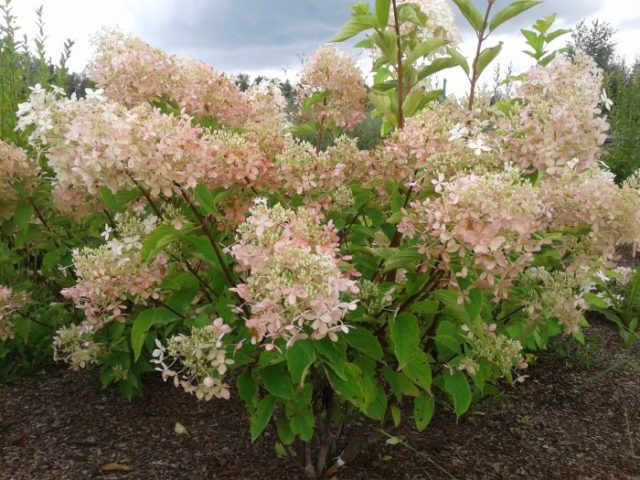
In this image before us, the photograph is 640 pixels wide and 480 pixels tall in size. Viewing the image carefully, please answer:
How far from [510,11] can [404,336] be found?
118 cm

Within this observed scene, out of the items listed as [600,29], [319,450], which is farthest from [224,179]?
[600,29]

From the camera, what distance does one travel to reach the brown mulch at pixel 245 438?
252 cm

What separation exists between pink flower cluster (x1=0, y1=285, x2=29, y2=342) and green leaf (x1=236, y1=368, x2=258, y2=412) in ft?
4.72

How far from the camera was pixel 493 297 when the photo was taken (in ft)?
6.65

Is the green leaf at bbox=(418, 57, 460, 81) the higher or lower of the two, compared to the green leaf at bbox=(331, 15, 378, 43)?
lower

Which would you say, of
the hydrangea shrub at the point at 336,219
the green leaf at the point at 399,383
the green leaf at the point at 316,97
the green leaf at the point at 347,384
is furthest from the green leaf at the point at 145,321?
the green leaf at the point at 316,97

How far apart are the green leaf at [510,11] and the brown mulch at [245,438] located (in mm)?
1590

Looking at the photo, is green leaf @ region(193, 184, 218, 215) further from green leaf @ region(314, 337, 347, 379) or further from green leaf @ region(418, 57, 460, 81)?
green leaf @ region(418, 57, 460, 81)

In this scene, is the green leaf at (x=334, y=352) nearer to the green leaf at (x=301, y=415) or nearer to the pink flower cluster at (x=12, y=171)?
the green leaf at (x=301, y=415)

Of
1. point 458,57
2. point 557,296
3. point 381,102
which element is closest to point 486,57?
point 458,57

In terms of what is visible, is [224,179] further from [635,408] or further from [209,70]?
[635,408]

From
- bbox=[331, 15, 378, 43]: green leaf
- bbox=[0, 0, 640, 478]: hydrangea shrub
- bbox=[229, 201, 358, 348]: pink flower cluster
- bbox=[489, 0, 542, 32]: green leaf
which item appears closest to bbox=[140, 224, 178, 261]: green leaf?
bbox=[0, 0, 640, 478]: hydrangea shrub

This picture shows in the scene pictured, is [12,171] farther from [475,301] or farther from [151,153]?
[475,301]

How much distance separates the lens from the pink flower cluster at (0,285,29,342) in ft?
9.17
